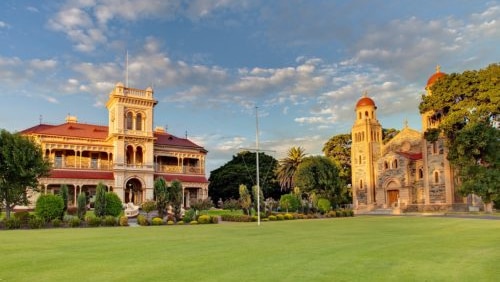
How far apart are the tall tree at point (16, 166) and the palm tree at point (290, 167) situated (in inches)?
1637

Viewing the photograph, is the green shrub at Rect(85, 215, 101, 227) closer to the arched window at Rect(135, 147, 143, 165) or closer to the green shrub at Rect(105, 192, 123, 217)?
the green shrub at Rect(105, 192, 123, 217)

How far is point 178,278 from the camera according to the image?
9195 mm

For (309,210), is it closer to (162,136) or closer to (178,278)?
(162,136)

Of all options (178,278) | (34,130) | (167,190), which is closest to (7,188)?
(167,190)

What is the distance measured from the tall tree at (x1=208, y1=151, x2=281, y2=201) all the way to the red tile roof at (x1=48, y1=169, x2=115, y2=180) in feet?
76.3

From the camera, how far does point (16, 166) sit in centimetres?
3122

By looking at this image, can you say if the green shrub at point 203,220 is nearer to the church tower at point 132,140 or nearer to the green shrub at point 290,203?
the green shrub at point 290,203

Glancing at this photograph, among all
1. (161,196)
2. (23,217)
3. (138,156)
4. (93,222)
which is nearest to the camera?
(23,217)

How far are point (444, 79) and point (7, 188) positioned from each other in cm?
4245

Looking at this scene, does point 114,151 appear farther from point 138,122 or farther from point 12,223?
point 12,223

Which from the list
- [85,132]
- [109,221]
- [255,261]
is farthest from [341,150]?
[255,261]

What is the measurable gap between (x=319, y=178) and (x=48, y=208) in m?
29.4

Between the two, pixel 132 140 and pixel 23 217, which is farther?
pixel 132 140

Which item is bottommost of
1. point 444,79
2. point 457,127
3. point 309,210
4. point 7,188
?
point 309,210
